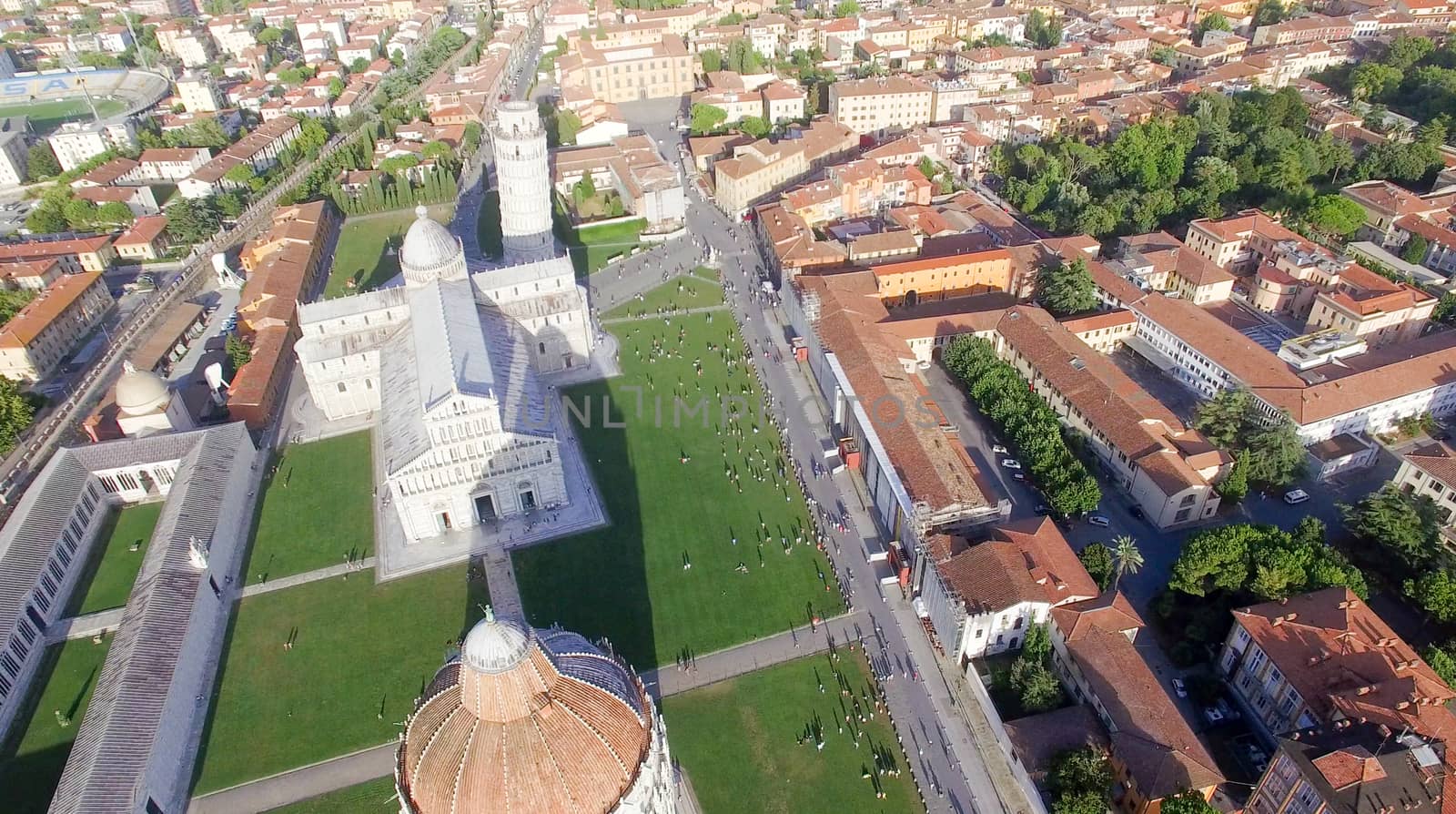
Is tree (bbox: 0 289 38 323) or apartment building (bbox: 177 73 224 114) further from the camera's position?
apartment building (bbox: 177 73 224 114)

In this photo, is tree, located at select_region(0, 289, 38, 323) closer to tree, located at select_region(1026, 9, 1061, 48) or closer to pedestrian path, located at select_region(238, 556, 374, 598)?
pedestrian path, located at select_region(238, 556, 374, 598)

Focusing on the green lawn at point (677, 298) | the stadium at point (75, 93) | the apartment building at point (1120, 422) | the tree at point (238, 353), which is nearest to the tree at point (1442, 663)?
the apartment building at point (1120, 422)

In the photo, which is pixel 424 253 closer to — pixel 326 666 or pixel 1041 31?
pixel 326 666

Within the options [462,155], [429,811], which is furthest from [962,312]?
[462,155]

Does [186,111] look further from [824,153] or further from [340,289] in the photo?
[824,153]

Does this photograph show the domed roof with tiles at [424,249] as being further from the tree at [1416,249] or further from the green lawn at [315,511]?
the tree at [1416,249]

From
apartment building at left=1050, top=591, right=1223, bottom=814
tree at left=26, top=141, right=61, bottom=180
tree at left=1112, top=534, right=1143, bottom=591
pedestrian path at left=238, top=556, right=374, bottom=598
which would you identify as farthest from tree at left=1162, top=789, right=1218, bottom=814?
tree at left=26, top=141, right=61, bottom=180
